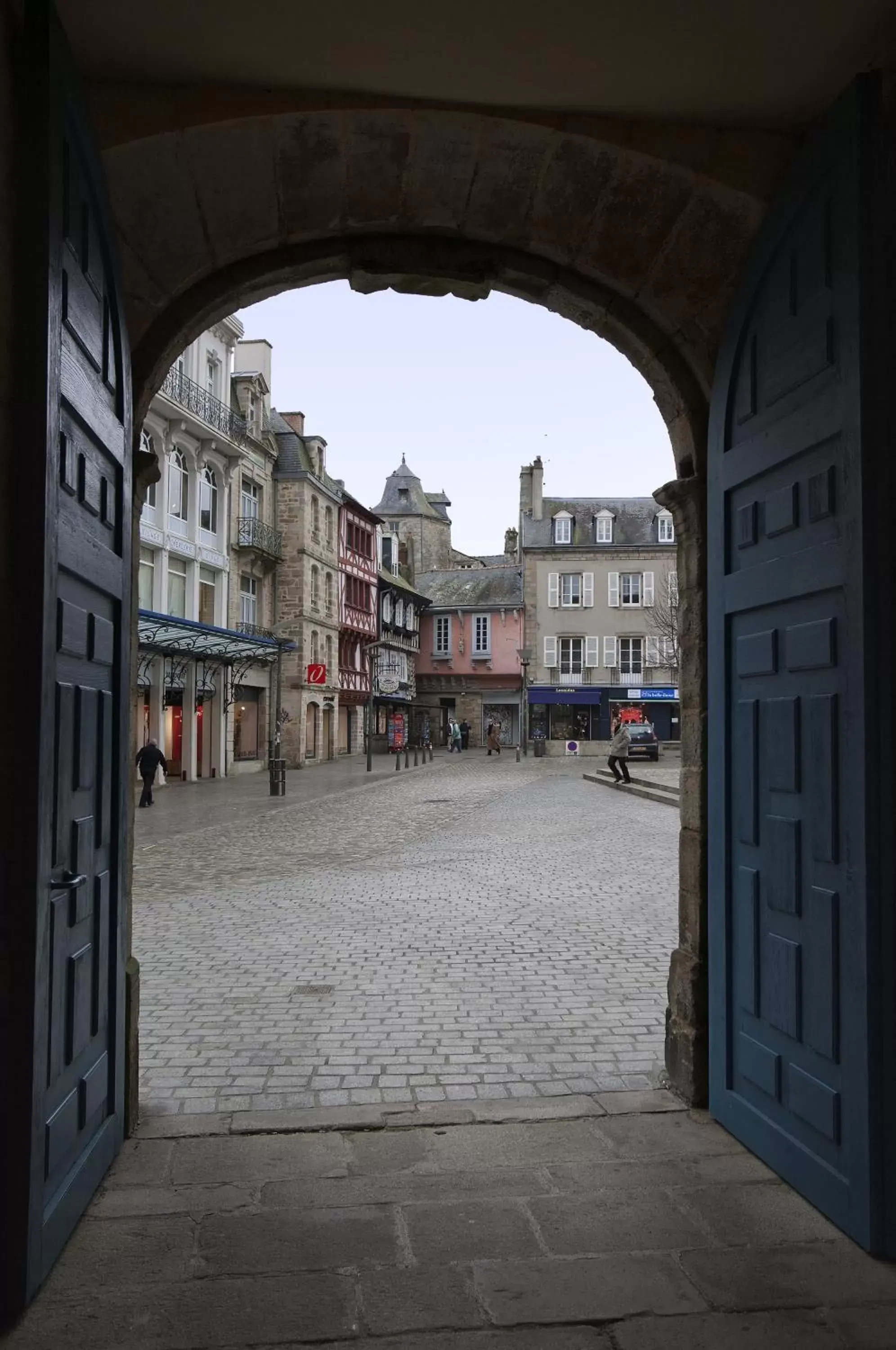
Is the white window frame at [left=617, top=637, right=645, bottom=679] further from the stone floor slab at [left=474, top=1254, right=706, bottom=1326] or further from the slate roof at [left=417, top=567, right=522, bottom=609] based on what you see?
the stone floor slab at [left=474, top=1254, right=706, bottom=1326]

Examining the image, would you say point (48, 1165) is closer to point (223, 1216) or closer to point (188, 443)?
point (223, 1216)


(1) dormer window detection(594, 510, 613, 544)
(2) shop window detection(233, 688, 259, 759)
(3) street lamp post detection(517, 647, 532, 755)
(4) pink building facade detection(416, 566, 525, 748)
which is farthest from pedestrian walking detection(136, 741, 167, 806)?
(4) pink building facade detection(416, 566, 525, 748)

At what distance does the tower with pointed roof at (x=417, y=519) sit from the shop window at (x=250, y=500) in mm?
33119

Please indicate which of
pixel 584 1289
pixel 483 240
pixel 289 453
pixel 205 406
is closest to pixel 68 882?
pixel 584 1289

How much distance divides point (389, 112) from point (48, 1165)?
353 cm

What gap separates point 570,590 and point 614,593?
2.08 meters

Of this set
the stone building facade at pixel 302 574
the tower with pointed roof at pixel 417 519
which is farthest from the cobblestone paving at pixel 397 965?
the tower with pointed roof at pixel 417 519

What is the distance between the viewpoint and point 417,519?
6619 centimetres

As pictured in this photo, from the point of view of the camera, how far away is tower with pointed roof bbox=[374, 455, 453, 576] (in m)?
66.1

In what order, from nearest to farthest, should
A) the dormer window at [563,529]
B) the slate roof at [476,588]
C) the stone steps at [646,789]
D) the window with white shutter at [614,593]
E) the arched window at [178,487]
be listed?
the stone steps at [646,789]
the arched window at [178,487]
the window with white shutter at [614,593]
the dormer window at [563,529]
the slate roof at [476,588]

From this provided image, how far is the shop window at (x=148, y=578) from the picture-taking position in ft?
76.1

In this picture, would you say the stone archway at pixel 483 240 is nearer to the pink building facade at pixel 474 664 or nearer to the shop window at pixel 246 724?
the shop window at pixel 246 724

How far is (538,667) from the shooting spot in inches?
1831

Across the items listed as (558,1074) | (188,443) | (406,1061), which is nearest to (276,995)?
(406,1061)
